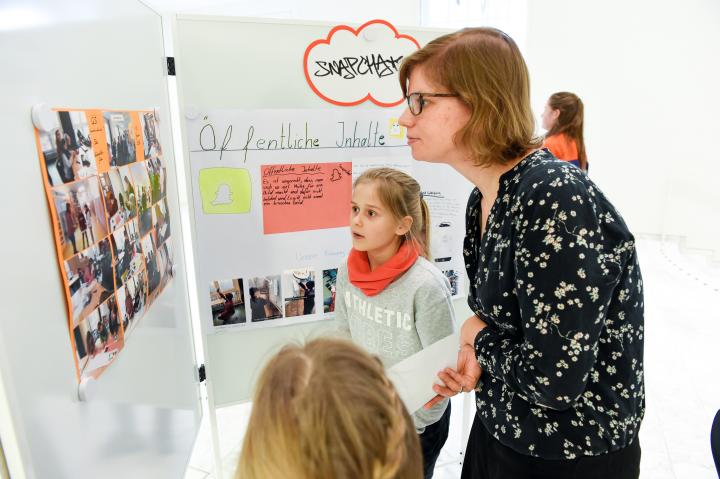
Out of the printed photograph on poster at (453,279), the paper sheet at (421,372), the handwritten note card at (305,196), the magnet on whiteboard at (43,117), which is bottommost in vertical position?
the printed photograph on poster at (453,279)

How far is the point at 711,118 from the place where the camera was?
165 inches

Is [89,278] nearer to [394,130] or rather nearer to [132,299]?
[132,299]

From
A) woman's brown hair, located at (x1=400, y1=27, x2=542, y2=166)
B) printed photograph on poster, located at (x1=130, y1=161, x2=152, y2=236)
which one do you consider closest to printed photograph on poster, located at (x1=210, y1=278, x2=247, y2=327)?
printed photograph on poster, located at (x1=130, y1=161, x2=152, y2=236)

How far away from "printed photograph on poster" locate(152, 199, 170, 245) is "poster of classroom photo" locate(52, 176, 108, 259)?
0.34 m

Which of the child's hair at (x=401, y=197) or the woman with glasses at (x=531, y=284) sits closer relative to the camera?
the woman with glasses at (x=531, y=284)

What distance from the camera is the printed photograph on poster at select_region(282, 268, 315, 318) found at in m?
1.57

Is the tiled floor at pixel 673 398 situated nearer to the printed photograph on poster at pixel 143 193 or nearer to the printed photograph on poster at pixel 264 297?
the printed photograph on poster at pixel 264 297

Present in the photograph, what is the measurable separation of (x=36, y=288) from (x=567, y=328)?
2.73 feet

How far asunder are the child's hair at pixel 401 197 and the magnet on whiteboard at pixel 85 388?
807mm

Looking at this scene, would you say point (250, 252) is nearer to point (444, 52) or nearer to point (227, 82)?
point (227, 82)

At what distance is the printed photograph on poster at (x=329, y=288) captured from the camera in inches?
63.4

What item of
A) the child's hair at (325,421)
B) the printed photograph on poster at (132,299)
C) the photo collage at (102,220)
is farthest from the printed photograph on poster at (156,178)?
the child's hair at (325,421)

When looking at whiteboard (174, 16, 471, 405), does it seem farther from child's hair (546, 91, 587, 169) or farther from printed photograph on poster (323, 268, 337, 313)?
child's hair (546, 91, 587, 169)

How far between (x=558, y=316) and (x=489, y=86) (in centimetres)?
41
